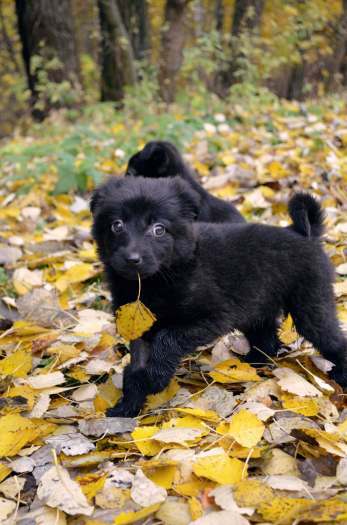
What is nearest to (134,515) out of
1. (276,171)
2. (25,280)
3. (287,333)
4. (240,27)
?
(287,333)

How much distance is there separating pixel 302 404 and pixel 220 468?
686 millimetres

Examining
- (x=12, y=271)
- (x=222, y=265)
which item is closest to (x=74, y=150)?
(x=12, y=271)

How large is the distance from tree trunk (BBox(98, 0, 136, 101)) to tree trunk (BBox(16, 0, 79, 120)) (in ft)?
2.05

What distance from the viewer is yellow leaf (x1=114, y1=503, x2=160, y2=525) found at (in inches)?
84.4

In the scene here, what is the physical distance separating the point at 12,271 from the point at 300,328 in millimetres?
2743

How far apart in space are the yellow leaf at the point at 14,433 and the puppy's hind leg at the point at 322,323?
1.52 meters

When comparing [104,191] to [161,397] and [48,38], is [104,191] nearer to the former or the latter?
[161,397]

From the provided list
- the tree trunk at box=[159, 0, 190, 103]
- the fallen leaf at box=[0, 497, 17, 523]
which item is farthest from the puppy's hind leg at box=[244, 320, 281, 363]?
the tree trunk at box=[159, 0, 190, 103]

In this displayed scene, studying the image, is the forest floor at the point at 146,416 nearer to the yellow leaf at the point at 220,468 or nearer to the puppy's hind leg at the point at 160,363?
the yellow leaf at the point at 220,468

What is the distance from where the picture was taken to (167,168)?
4488 mm

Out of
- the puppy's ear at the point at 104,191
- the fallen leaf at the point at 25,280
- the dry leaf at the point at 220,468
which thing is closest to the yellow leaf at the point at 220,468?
the dry leaf at the point at 220,468

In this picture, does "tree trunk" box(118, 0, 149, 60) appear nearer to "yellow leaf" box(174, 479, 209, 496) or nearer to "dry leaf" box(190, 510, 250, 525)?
"yellow leaf" box(174, 479, 209, 496)

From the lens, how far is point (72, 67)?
11.4 m

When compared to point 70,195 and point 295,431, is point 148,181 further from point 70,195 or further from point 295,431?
point 70,195
